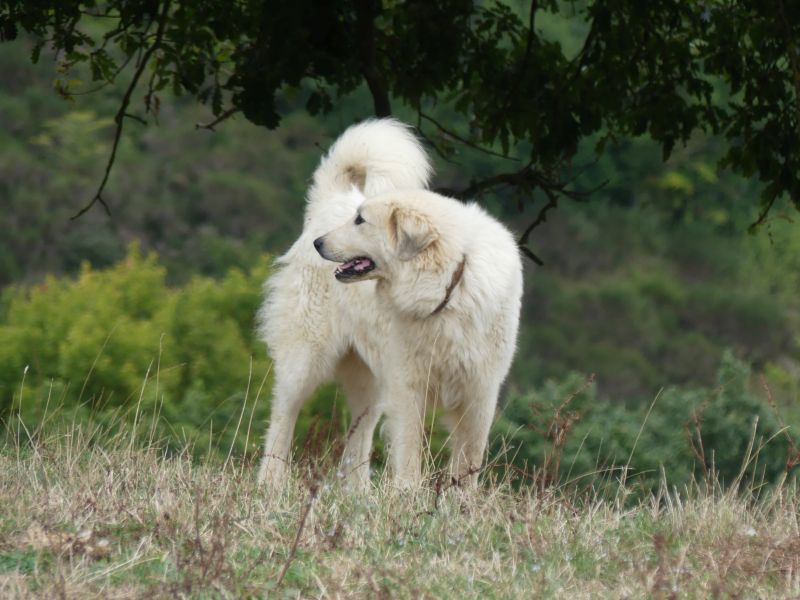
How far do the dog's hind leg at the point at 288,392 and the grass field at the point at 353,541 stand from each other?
1.83m

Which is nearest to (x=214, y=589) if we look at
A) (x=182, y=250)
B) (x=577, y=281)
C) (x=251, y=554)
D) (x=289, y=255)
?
(x=251, y=554)

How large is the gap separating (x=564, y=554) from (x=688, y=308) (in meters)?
31.7

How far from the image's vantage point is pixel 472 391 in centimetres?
595

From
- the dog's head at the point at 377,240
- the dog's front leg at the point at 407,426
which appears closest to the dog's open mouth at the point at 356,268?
the dog's head at the point at 377,240

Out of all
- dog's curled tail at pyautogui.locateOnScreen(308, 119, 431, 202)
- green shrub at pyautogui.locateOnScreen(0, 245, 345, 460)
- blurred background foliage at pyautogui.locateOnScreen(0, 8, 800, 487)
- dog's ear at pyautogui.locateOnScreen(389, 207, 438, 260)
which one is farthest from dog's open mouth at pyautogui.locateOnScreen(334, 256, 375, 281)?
blurred background foliage at pyautogui.locateOnScreen(0, 8, 800, 487)

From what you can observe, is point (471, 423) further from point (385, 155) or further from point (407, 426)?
point (385, 155)

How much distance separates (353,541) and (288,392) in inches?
113

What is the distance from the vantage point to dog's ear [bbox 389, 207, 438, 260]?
5773 mm

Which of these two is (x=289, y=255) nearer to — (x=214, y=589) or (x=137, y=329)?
(x=214, y=589)

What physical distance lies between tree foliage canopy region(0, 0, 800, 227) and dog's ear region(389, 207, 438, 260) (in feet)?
4.81

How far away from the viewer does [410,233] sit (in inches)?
227

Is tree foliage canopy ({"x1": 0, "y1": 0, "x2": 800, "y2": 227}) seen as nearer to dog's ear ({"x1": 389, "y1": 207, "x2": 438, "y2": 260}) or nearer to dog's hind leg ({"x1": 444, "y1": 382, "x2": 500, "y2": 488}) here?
dog's ear ({"x1": 389, "y1": 207, "x2": 438, "y2": 260})

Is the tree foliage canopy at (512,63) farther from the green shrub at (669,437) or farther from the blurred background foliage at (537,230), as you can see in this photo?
the blurred background foliage at (537,230)

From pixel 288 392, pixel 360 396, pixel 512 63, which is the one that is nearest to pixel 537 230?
pixel 512 63
